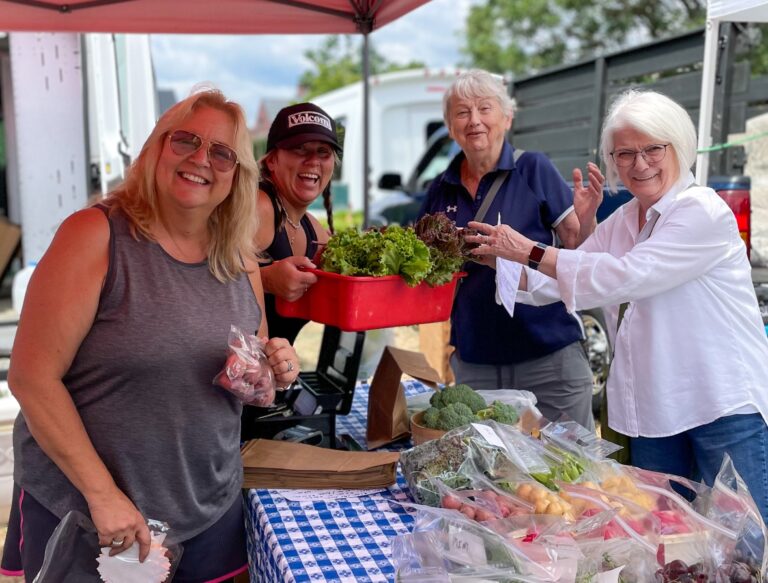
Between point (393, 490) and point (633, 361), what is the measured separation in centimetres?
81

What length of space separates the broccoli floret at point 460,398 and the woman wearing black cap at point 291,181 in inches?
22.7

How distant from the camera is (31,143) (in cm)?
561

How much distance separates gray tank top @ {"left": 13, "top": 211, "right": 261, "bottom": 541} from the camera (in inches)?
67.9

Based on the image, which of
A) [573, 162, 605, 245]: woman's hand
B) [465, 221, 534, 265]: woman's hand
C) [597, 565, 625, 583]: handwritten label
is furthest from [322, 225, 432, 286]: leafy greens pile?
[597, 565, 625, 583]: handwritten label

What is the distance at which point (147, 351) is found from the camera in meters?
1.73

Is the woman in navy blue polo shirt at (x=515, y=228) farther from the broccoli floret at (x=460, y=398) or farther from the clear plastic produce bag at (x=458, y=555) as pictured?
the clear plastic produce bag at (x=458, y=555)

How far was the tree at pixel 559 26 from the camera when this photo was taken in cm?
2142

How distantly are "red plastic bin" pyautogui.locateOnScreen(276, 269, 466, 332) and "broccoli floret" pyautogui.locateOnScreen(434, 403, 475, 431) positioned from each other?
0.94 ft

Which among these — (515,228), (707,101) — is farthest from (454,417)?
(707,101)

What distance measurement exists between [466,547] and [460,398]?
2.67 ft

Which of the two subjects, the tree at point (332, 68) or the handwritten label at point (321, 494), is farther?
the tree at point (332, 68)

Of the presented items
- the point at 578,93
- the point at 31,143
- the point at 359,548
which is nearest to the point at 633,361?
the point at 359,548

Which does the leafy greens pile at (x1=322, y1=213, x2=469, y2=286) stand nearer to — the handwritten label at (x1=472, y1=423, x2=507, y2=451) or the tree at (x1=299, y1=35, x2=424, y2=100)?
the handwritten label at (x1=472, y1=423, x2=507, y2=451)

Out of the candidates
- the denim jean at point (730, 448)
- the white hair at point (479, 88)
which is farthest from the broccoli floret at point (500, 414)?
the white hair at point (479, 88)
